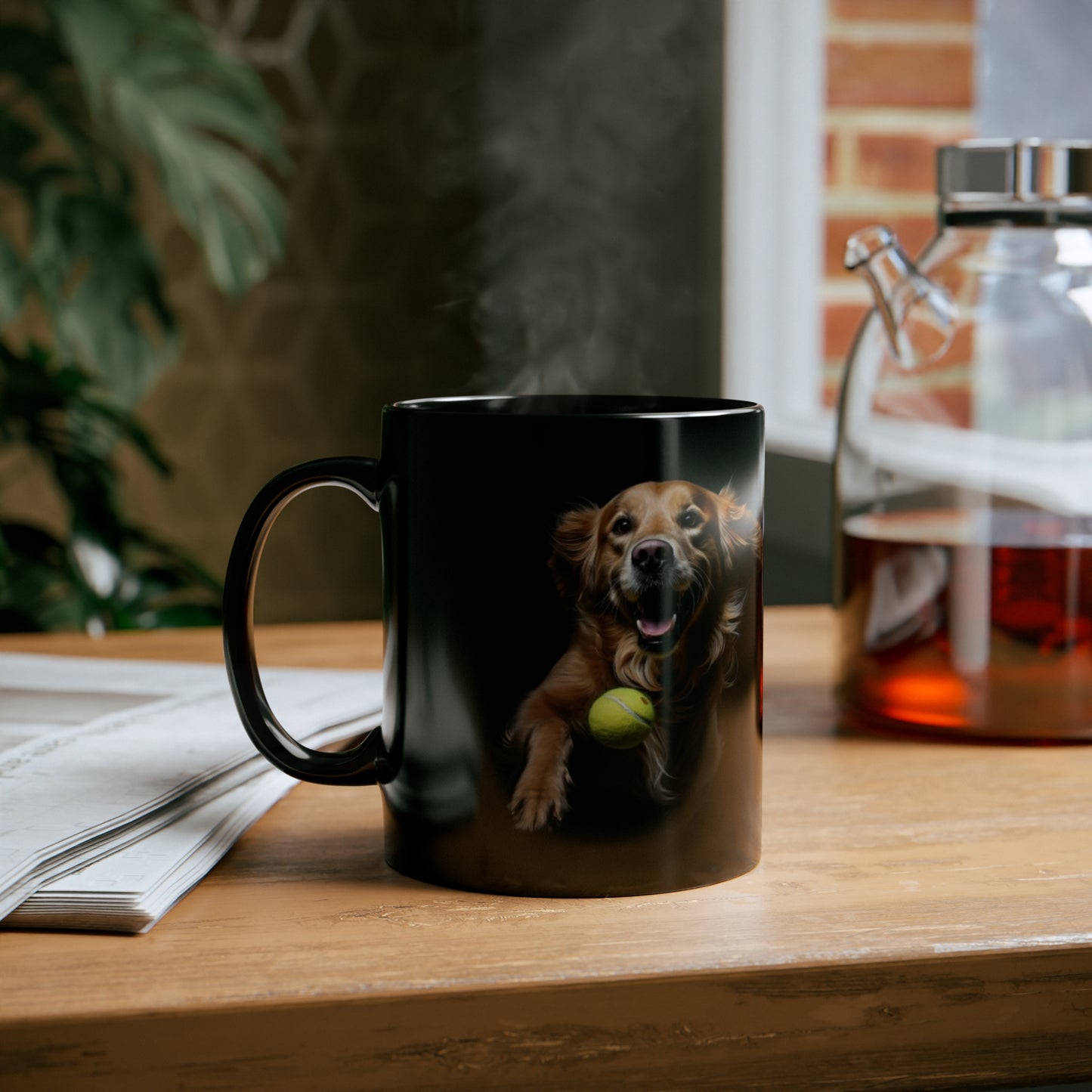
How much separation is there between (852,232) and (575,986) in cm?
136

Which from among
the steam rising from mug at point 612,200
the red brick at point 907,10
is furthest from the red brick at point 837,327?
the red brick at point 907,10

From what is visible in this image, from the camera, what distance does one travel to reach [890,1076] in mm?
372

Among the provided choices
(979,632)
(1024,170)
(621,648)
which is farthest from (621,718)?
(1024,170)

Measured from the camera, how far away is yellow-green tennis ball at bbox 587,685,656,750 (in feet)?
1.32

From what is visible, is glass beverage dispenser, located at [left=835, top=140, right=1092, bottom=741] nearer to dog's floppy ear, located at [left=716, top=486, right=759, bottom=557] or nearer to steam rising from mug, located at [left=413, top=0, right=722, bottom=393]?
dog's floppy ear, located at [left=716, top=486, right=759, bottom=557]

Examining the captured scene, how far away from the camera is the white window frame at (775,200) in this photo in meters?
1.58

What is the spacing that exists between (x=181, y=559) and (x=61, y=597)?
0.41 ft

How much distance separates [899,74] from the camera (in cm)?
154

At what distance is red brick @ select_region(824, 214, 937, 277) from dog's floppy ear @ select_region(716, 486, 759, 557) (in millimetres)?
1214

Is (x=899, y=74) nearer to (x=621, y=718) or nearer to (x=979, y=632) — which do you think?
(x=979, y=632)

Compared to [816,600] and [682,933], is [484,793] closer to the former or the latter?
[682,933]

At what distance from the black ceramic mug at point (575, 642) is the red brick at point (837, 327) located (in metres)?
1.21

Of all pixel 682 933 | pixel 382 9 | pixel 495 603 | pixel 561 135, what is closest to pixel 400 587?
pixel 495 603

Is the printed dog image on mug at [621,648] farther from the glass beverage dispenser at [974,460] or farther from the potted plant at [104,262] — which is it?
the potted plant at [104,262]
